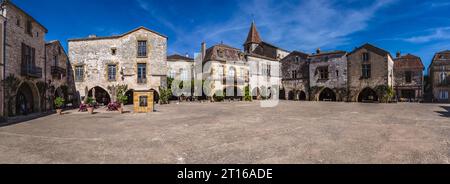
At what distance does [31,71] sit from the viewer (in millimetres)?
14664

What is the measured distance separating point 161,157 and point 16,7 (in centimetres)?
1644

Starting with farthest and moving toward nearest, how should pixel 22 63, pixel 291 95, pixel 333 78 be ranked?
pixel 291 95
pixel 333 78
pixel 22 63

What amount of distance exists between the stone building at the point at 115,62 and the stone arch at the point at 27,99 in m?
6.89

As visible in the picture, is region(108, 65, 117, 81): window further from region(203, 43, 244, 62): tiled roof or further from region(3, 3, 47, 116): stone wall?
region(203, 43, 244, 62): tiled roof

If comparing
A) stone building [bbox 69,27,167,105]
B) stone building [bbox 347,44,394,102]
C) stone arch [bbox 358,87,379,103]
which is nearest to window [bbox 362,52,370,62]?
stone building [bbox 347,44,394,102]

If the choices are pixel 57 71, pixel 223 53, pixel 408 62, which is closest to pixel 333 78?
pixel 408 62

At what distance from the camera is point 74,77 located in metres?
22.7

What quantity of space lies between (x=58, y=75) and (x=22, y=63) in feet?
17.4

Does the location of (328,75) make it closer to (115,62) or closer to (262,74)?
(262,74)

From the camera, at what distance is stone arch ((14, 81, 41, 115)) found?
14.3 metres

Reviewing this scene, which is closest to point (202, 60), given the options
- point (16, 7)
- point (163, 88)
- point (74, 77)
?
point (163, 88)

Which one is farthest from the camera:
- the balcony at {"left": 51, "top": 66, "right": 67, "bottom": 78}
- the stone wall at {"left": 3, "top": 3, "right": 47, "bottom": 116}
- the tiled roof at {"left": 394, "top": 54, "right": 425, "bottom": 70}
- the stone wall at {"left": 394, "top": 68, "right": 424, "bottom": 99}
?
the tiled roof at {"left": 394, "top": 54, "right": 425, "bottom": 70}

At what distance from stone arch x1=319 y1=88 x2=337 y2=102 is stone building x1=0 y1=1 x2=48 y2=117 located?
1348 inches
